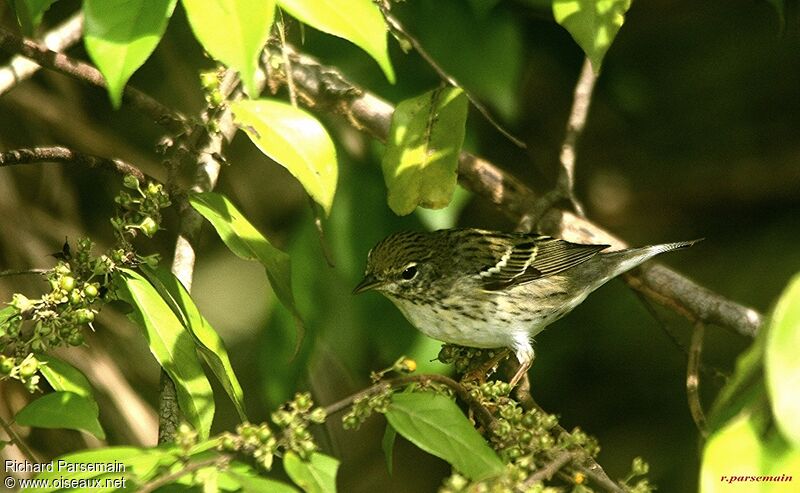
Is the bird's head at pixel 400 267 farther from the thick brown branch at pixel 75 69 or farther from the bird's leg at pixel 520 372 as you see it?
the thick brown branch at pixel 75 69

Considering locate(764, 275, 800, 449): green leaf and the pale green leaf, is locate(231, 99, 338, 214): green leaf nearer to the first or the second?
the pale green leaf

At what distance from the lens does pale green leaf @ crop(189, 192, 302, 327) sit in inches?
99.7

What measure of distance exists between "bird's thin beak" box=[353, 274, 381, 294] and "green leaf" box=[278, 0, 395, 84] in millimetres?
1715

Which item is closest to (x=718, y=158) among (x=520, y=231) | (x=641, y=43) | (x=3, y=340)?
(x=641, y=43)

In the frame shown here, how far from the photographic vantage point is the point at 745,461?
66.0 inches

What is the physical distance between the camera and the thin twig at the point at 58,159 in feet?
9.09

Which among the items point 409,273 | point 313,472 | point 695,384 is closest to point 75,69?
point 409,273

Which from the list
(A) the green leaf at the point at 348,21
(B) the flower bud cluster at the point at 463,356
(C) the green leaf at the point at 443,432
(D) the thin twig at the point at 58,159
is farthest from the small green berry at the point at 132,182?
(B) the flower bud cluster at the point at 463,356

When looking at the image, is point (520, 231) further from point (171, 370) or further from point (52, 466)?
point (52, 466)

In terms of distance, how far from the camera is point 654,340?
5.27m

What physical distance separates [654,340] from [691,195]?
0.94 metres

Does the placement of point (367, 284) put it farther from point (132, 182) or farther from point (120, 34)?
point (120, 34)

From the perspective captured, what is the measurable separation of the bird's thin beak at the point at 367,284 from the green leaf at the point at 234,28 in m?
1.85

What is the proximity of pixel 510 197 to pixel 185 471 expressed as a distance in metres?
2.34
